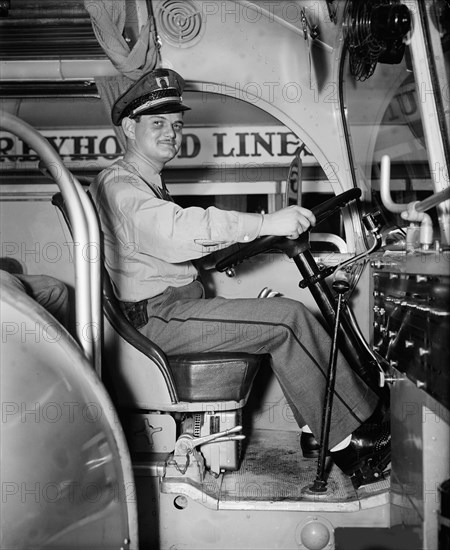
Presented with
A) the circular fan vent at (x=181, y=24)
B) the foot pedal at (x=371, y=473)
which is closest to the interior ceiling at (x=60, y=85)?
the circular fan vent at (x=181, y=24)

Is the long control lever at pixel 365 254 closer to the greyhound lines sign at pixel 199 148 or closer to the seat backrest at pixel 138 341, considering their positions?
the seat backrest at pixel 138 341

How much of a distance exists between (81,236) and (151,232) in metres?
0.44

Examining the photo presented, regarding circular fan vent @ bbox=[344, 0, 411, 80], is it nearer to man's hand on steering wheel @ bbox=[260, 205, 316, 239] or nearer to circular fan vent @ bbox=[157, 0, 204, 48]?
man's hand on steering wheel @ bbox=[260, 205, 316, 239]

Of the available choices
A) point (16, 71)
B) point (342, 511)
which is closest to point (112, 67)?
point (16, 71)

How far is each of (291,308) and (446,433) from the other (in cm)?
76

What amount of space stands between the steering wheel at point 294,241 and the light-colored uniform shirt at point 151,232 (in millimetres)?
194

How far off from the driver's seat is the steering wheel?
364 millimetres

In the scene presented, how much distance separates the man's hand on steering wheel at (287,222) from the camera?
6.57 feet

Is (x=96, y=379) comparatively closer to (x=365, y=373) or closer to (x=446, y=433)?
(x=446, y=433)

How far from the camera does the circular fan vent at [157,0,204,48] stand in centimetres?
263

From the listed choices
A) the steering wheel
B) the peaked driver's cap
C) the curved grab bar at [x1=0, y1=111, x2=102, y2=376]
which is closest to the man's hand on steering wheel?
the steering wheel

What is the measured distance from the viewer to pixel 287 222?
78.8 inches

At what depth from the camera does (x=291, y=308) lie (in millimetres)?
2186

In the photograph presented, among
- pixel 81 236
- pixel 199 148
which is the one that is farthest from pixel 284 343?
pixel 199 148
